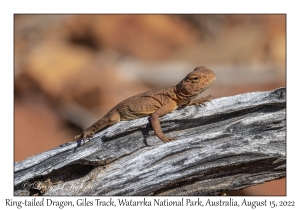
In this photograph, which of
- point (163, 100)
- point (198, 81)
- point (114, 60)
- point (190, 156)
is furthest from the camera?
point (114, 60)

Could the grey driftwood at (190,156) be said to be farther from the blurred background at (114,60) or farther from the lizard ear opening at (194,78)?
the blurred background at (114,60)

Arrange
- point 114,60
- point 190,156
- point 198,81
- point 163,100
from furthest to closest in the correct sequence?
point 114,60
point 163,100
point 198,81
point 190,156

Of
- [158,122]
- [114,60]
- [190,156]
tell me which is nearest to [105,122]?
[158,122]

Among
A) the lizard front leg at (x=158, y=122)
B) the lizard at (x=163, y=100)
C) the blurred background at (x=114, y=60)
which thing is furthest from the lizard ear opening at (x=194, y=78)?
the blurred background at (x=114, y=60)

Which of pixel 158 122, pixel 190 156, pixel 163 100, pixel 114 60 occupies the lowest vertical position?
pixel 190 156

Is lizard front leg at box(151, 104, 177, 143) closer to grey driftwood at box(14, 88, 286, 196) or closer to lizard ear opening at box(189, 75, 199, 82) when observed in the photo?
grey driftwood at box(14, 88, 286, 196)

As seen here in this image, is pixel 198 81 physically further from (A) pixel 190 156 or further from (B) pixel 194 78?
(A) pixel 190 156
